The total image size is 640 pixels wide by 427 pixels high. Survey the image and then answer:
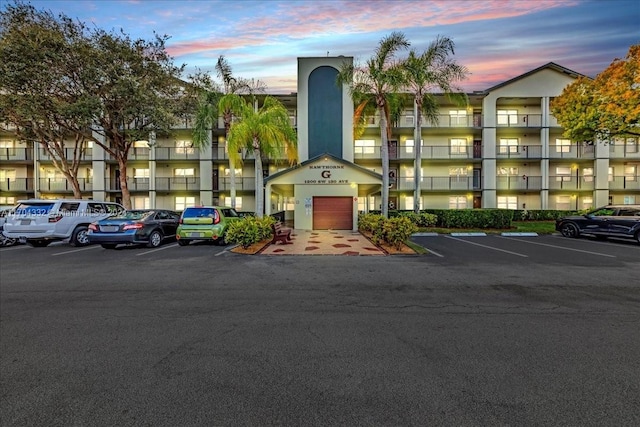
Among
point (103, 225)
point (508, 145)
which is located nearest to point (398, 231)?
point (103, 225)

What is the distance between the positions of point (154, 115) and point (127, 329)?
17063 mm

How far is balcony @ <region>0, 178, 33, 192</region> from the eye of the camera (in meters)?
27.0

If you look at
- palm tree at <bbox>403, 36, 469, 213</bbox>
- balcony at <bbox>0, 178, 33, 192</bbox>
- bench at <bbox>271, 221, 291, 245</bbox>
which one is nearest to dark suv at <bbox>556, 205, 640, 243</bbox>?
palm tree at <bbox>403, 36, 469, 213</bbox>

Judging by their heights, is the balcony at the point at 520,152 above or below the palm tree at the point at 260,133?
above

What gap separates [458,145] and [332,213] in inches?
546

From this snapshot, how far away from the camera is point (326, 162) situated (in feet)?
62.5

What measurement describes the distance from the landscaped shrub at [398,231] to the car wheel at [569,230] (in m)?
10.4

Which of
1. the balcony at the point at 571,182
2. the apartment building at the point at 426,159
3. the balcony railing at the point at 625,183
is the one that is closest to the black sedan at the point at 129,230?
the apartment building at the point at 426,159

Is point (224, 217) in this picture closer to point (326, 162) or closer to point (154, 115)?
point (326, 162)

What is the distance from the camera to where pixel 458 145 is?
26531mm

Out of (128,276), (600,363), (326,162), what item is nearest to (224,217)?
(128,276)

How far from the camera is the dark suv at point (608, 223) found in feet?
46.2

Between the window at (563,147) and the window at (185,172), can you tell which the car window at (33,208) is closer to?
the window at (185,172)

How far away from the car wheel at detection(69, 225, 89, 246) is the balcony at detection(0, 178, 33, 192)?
2043 centimetres
